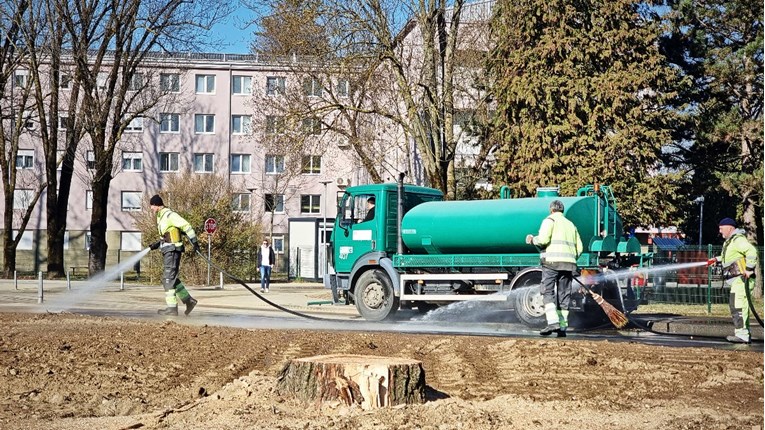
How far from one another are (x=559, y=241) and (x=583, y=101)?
16.4 meters

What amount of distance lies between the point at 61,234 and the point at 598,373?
128 ft

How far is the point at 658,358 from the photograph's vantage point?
11.5 meters

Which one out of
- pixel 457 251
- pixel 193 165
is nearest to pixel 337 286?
pixel 457 251

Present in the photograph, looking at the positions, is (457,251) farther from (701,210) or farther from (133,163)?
(133,163)

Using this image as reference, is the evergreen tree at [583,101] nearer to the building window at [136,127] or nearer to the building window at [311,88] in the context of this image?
the building window at [311,88]

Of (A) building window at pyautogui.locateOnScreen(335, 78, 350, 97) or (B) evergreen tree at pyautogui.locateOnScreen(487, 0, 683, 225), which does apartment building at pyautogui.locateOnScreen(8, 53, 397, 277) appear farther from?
(B) evergreen tree at pyautogui.locateOnScreen(487, 0, 683, 225)

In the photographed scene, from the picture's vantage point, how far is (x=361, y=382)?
8234 mm

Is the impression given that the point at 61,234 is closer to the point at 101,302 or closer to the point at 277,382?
the point at 101,302

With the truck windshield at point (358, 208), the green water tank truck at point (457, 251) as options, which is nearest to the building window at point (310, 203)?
the green water tank truck at point (457, 251)

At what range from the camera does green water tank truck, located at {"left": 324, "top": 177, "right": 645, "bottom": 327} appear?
59.2 feet

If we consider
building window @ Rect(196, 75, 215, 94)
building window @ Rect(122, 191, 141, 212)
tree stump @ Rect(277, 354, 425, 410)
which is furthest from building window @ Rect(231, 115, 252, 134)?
tree stump @ Rect(277, 354, 425, 410)

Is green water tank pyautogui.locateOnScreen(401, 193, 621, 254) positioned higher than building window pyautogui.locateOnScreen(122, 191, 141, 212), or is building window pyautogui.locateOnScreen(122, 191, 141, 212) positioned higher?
building window pyautogui.locateOnScreen(122, 191, 141, 212)

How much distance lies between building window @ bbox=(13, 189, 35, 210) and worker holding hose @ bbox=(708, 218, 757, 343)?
198 ft

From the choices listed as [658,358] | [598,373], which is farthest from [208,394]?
[658,358]
